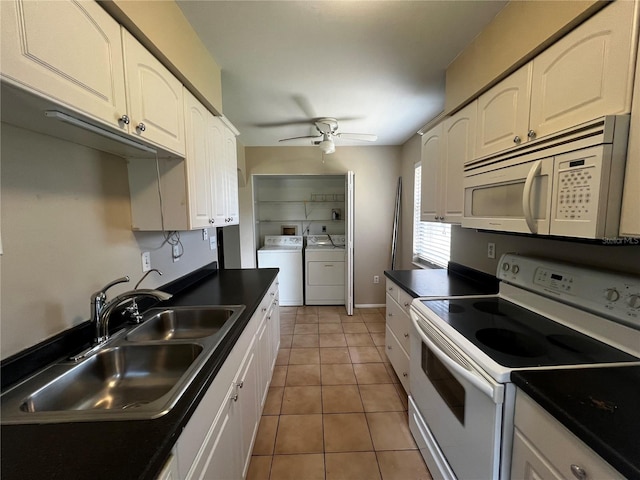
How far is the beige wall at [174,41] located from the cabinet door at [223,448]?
4.90ft

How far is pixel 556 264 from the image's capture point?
1.27 m

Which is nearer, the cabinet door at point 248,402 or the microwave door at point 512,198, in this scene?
the microwave door at point 512,198

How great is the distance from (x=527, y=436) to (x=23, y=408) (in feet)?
5.07

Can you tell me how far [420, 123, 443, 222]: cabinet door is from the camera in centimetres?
202

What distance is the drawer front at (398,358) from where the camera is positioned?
76.8 inches

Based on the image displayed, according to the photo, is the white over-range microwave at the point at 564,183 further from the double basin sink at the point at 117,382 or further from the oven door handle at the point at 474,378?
the double basin sink at the point at 117,382

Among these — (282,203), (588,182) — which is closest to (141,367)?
(588,182)

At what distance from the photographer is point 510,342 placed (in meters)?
1.14

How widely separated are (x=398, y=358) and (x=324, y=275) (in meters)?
2.02

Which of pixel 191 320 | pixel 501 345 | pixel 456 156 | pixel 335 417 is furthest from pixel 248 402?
pixel 456 156

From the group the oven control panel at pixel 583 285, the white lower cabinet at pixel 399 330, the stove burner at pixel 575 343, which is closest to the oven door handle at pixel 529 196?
the oven control panel at pixel 583 285

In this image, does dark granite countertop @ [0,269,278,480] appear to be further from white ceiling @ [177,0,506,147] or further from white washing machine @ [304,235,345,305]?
white washing machine @ [304,235,345,305]

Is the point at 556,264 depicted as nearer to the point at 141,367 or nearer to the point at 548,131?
the point at 548,131

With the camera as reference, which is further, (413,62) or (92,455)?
(413,62)
